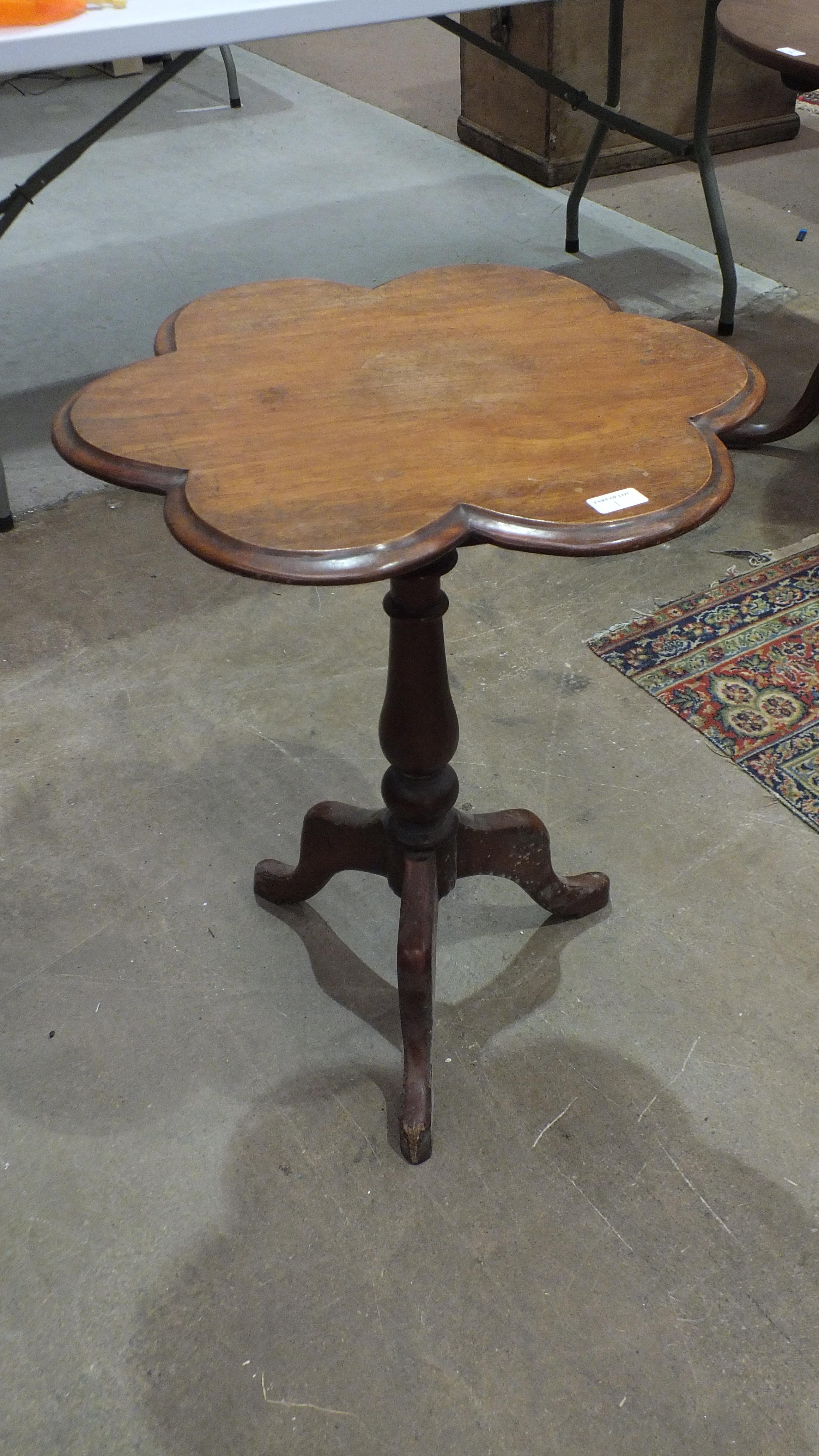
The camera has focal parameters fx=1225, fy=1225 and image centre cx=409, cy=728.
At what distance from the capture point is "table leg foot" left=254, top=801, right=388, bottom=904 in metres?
1.52

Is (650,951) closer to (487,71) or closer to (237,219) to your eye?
(237,219)

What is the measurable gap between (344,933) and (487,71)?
3395mm

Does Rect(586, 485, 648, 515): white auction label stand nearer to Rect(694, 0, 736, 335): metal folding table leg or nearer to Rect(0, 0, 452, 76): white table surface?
Rect(0, 0, 452, 76): white table surface

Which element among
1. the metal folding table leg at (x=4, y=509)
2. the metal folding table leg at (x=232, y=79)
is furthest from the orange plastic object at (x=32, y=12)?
the metal folding table leg at (x=232, y=79)

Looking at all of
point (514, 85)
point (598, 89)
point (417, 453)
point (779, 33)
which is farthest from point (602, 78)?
point (417, 453)

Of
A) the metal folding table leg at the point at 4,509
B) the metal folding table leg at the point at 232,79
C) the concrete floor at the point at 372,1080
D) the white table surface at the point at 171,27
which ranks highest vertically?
the white table surface at the point at 171,27

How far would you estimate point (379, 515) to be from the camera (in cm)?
99

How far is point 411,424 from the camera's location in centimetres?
112

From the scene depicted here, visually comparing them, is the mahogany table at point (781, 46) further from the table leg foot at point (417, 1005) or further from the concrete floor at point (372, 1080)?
the table leg foot at point (417, 1005)

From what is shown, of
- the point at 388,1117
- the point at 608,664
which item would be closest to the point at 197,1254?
the point at 388,1117

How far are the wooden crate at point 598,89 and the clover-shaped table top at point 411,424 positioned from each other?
2.69 metres

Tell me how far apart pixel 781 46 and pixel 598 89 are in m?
1.76

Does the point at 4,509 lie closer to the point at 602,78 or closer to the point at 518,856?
the point at 518,856

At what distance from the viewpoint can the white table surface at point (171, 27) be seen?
1823 mm
